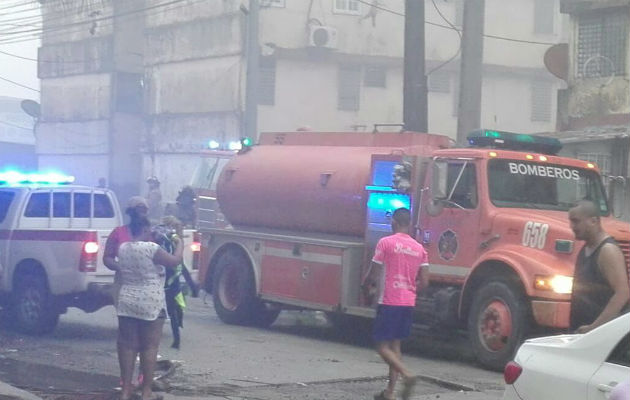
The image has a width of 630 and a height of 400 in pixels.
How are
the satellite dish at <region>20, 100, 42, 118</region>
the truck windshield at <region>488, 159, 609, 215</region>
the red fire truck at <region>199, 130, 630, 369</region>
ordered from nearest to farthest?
the red fire truck at <region>199, 130, 630, 369</region> < the truck windshield at <region>488, 159, 609, 215</region> < the satellite dish at <region>20, 100, 42, 118</region>

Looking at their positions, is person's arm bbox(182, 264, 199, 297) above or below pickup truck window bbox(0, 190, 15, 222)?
below

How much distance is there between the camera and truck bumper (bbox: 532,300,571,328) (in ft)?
39.7

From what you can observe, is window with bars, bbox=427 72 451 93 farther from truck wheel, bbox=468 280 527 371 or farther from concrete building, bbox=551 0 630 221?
truck wheel, bbox=468 280 527 371

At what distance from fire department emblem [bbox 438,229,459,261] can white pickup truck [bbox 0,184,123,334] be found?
158 inches

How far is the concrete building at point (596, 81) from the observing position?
1933 centimetres

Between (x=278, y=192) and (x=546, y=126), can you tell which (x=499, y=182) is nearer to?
(x=278, y=192)

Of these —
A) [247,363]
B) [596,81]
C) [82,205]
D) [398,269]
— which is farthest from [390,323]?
[596,81]

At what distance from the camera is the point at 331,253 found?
14.7 meters

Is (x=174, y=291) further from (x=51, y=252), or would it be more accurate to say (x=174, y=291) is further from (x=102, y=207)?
(x=102, y=207)

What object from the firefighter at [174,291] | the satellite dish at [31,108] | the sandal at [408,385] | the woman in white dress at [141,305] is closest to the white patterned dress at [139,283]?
the woman in white dress at [141,305]

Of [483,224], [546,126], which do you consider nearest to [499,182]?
[483,224]

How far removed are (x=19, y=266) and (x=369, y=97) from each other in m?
26.3

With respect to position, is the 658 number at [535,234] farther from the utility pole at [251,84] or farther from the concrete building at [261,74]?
the concrete building at [261,74]

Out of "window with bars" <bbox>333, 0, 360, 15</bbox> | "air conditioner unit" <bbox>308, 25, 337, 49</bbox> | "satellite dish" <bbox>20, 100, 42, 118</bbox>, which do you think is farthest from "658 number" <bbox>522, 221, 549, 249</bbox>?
"satellite dish" <bbox>20, 100, 42, 118</bbox>
